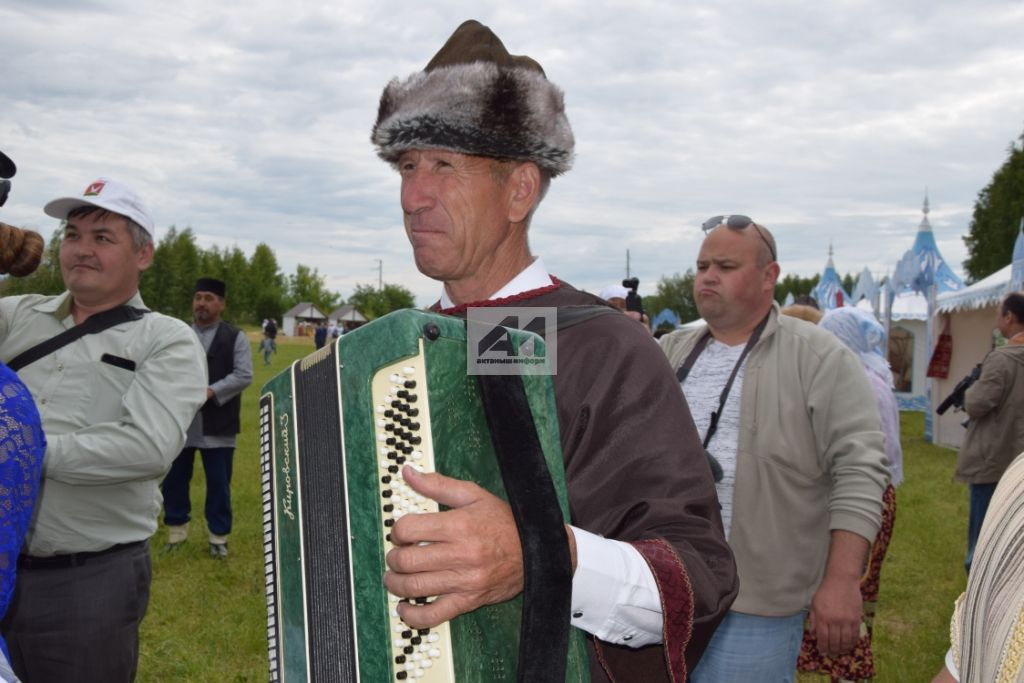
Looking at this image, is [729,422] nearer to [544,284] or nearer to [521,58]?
[544,284]

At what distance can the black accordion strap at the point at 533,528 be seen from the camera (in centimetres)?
144

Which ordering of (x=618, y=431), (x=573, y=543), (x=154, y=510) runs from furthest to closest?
(x=154, y=510), (x=618, y=431), (x=573, y=543)

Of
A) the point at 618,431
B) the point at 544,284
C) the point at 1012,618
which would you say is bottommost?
the point at 1012,618

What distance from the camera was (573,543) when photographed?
5.00ft

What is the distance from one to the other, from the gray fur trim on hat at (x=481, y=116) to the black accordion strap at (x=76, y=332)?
5.57 ft

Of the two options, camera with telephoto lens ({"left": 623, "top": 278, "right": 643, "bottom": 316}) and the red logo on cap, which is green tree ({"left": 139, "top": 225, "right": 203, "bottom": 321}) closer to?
camera with telephoto lens ({"left": 623, "top": 278, "right": 643, "bottom": 316})

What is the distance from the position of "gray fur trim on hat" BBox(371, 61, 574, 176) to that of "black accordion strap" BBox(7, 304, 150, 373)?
170cm

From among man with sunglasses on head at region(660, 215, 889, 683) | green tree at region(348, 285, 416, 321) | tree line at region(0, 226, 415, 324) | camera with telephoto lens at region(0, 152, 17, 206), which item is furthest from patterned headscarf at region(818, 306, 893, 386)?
green tree at region(348, 285, 416, 321)

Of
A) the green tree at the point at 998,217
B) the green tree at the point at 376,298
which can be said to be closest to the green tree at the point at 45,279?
the green tree at the point at 998,217

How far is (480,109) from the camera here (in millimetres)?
1991

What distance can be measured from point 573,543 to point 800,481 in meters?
2.11

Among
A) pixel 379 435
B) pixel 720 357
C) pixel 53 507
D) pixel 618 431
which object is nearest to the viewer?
pixel 379 435

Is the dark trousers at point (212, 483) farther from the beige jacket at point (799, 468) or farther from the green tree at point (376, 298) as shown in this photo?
the green tree at point (376, 298)

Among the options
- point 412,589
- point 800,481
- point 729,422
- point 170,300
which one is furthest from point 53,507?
point 170,300
